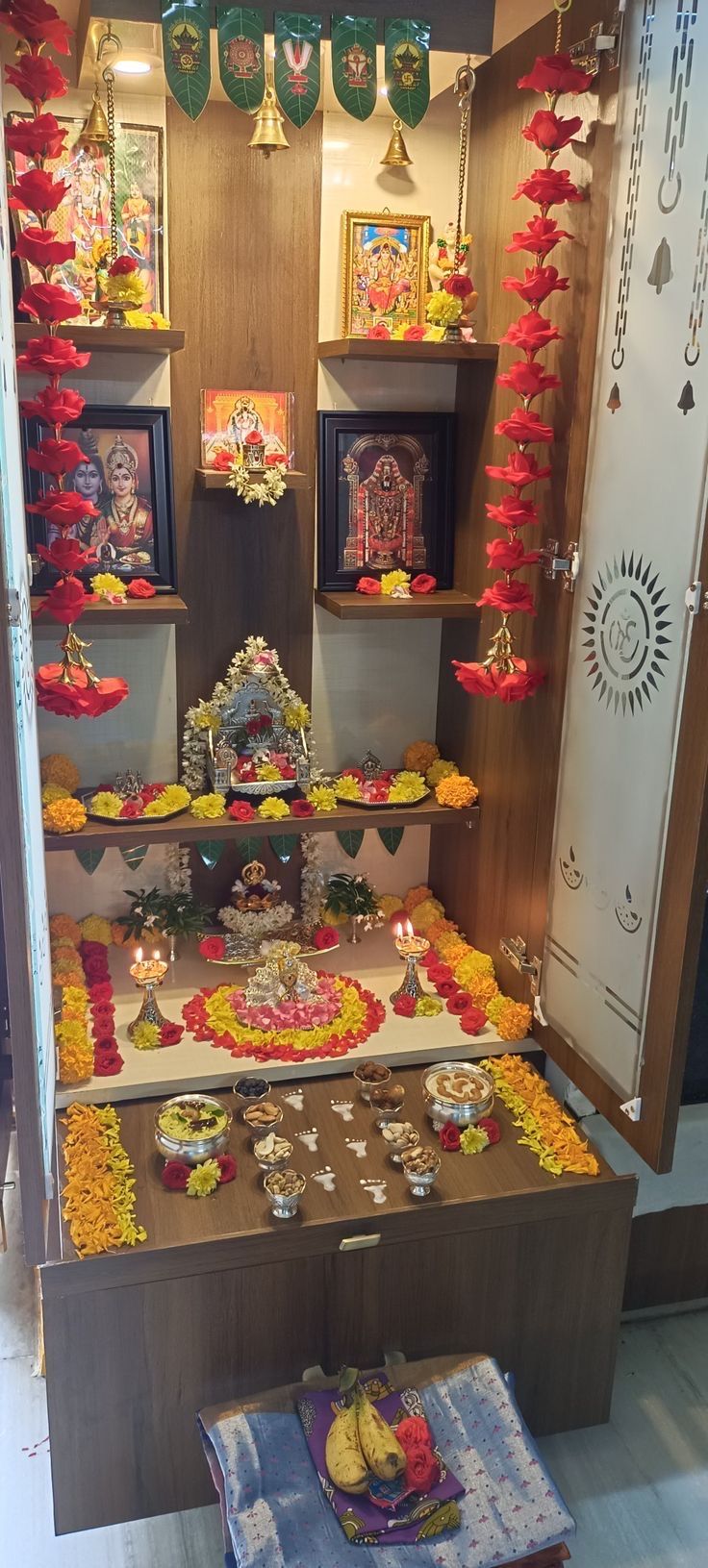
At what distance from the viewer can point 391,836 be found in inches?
150

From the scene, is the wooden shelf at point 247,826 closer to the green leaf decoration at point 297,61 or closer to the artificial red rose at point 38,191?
the artificial red rose at point 38,191

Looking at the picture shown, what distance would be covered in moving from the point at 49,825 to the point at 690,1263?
7.12 ft

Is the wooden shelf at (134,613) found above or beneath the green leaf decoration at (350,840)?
above

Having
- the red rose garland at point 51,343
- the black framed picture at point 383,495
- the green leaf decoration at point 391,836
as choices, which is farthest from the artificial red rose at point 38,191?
the green leaf decoration at point 391,836

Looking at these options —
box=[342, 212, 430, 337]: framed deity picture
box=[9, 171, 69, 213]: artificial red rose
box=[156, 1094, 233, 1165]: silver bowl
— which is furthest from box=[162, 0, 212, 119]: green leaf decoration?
box=[156, 1094, 233, 1165]: silver bowl

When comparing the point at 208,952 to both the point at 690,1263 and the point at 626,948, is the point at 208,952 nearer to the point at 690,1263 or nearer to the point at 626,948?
the point at 626,948

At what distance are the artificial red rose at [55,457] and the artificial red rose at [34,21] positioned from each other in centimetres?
84

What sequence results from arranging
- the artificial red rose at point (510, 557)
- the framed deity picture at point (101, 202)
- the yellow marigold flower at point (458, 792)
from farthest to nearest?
the yellow marigold flower at point (458, 792) < the framed deity picture at point (101, 202) < the artificial red rose at point (510, 557)

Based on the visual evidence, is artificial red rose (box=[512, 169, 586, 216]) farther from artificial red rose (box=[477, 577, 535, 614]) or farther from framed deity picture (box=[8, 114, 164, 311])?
framed deity picture (box=[8, 114, 164, 311])

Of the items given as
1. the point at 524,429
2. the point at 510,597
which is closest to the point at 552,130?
the point at 524,429

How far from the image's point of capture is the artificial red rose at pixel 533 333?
111 inches

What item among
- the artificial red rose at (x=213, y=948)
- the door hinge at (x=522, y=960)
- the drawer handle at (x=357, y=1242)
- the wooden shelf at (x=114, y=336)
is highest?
the wooden shelf at (x=114, y=336)

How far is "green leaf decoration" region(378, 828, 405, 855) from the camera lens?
379 centimetres

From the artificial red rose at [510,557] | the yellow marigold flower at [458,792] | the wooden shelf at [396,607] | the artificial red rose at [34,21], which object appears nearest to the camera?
the artificial red rose at [34,21]
